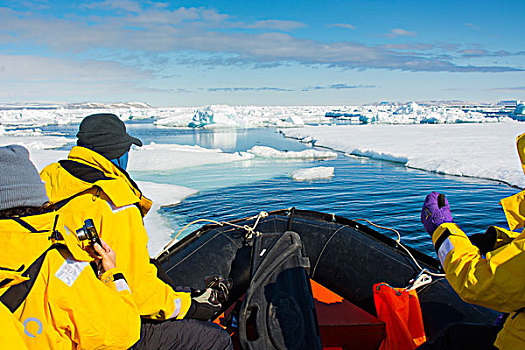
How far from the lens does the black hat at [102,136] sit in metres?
1.28

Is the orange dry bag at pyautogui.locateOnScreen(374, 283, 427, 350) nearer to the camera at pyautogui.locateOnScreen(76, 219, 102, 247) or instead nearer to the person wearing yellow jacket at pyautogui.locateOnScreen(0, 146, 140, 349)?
the person wearing yellow jacket at pyautogui.locateOnScreen(0, 146, 140, 349)

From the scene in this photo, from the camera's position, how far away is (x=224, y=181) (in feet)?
25.5

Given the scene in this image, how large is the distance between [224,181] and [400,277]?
5.99 metres

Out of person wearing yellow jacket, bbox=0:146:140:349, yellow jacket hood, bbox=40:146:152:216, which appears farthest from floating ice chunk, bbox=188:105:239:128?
person wearing yellow jacket, bbox=0:146:140:349

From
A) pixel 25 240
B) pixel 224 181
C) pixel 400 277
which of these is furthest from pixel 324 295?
pixel 224 181

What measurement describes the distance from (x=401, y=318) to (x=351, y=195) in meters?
4.70

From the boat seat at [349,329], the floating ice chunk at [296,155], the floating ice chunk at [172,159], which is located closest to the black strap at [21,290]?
the boat seat at [349,329]

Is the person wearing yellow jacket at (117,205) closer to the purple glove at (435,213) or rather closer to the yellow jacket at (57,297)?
the yellow jacket at (57,297)

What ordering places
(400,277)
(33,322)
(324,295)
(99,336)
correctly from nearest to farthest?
(33,322) < (99,336) < (400,277) < (324,295)

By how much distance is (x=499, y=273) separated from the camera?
86cm

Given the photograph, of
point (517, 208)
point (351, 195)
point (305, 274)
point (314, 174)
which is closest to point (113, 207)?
point (305, 274)

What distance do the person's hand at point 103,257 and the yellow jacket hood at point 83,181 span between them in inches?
5.1

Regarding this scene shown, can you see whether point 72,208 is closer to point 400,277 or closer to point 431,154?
point 400,277

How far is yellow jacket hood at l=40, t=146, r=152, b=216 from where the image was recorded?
1.09 meters
